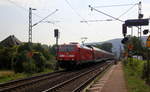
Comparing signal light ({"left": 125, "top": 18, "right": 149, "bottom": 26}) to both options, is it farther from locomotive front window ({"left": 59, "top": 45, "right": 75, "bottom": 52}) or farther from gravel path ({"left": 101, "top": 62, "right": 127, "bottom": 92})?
locomotive front window ({"left": 59, "top": 45, "right": 75, "bottom": 52})

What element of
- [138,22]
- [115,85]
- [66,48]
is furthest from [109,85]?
→ [66,48]

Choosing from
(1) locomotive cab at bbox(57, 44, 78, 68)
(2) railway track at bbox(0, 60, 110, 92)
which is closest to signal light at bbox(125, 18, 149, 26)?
(2) railway track at bbox(0, 60, 110, 92)

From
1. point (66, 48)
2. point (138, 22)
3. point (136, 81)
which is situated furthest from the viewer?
point (66, 48)

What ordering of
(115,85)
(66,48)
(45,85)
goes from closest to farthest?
(115,85)
(45,85)
(66,48)

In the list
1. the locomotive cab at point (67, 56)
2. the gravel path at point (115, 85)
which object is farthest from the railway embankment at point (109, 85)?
the locomotive cab at point (67, 56)

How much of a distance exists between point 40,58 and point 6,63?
23.2 meters

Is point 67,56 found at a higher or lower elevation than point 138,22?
lower

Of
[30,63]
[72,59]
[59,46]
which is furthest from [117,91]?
[59,46]

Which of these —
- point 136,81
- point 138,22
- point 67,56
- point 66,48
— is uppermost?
point 138,22

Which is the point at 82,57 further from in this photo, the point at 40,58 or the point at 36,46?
the point at 36,46

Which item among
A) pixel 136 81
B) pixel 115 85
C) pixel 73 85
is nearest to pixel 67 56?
pixel 73 85

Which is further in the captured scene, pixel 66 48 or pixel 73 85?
pixel 66 48

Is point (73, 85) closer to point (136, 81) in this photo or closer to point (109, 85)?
point (109, 85)

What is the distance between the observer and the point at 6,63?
56125 millimetres
